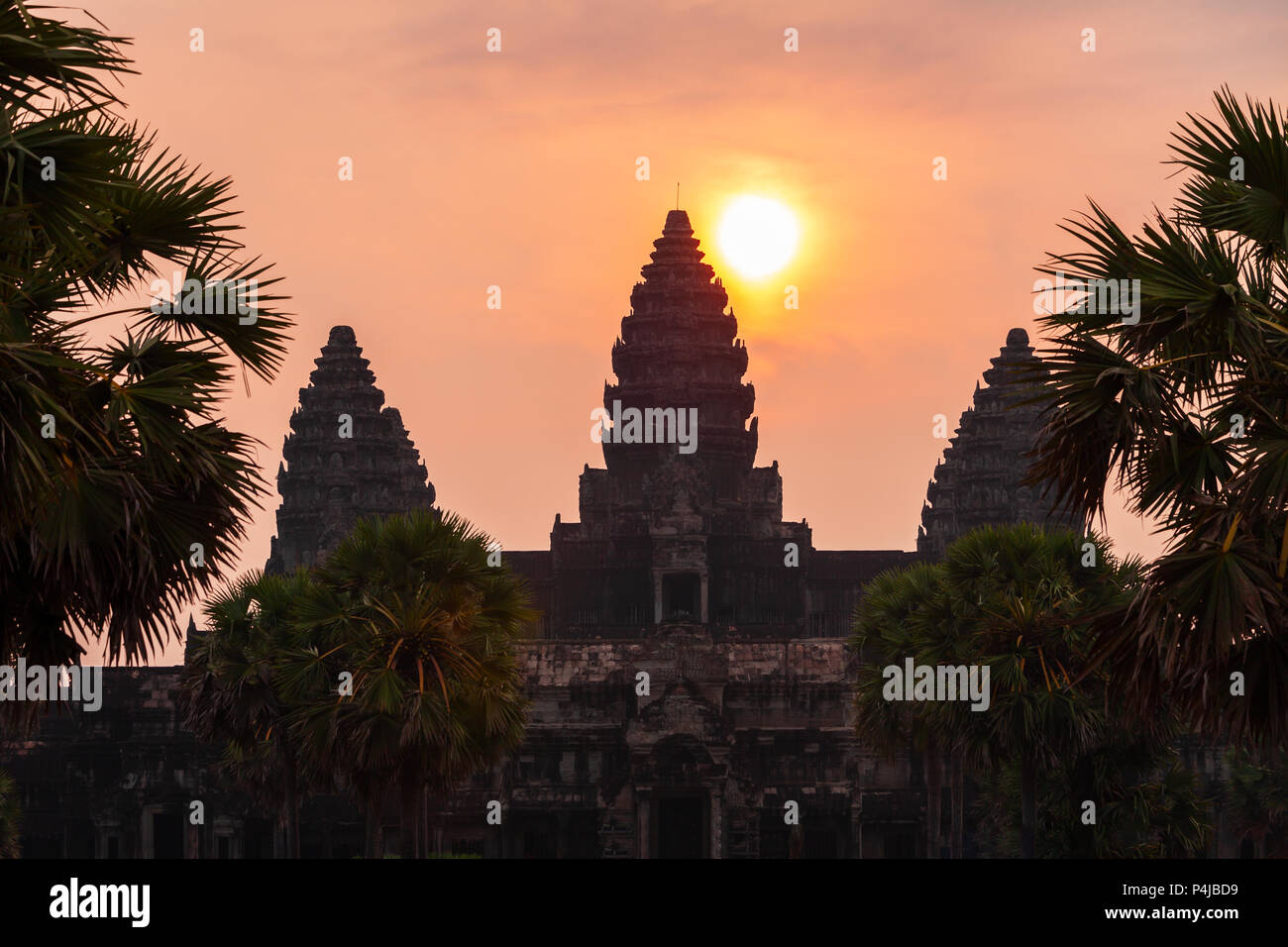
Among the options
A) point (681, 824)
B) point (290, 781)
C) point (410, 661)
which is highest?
point (410, 661)

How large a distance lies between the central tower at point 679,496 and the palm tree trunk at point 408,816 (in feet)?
127

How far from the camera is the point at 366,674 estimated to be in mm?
30328

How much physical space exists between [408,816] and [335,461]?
5741 centimetres

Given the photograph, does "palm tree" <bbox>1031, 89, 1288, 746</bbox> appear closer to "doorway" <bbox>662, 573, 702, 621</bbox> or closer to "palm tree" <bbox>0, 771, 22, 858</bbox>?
"palm tree" <bbox>0, 771, 22, 858</bbox>

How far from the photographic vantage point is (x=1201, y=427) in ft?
55.3

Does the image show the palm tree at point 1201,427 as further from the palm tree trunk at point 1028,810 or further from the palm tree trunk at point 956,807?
the palm tree trunk at point 956,807

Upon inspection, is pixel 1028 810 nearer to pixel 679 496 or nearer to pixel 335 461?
pixel 679 496

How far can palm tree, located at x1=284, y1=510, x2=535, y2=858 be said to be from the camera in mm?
30188

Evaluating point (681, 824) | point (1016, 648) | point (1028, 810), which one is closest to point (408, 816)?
point (1016, 648)

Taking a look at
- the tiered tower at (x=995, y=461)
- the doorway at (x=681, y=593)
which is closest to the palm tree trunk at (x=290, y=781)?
the doorway at (x=681, y=593)

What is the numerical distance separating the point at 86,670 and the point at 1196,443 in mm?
45458

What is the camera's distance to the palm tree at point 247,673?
36.3 m
